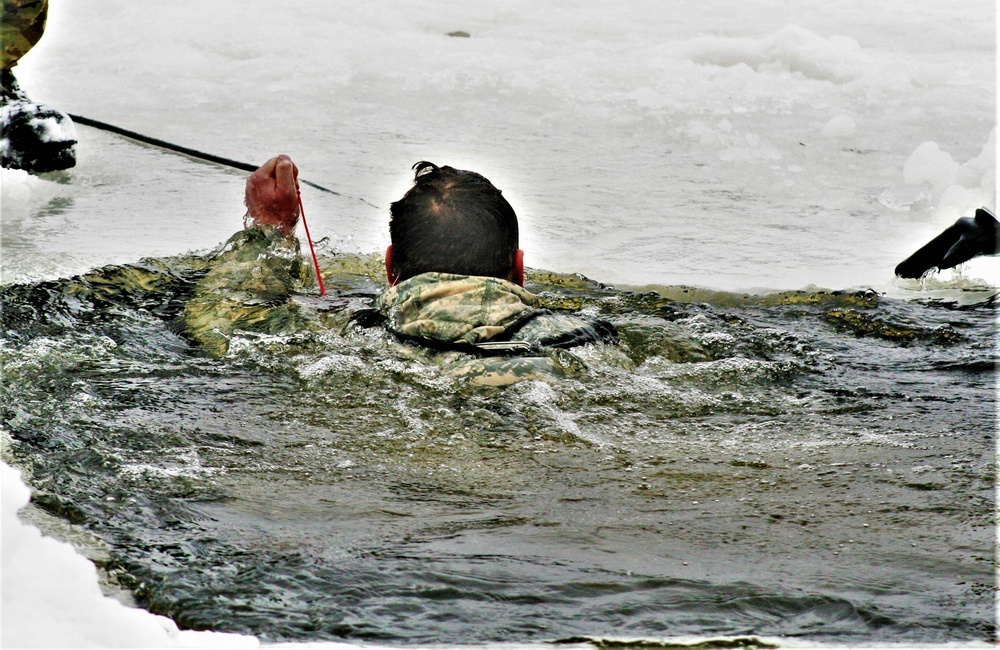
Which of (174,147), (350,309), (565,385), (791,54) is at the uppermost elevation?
(791,54)

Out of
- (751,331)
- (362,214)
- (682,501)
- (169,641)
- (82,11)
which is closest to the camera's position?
(169,641)

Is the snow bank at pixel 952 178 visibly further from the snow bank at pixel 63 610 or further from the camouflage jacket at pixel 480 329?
the snow bank at pixel 63 610

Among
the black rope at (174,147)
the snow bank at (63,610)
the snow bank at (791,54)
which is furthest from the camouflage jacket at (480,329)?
the snow bank at (791,54)

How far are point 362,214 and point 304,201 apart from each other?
1.30ft

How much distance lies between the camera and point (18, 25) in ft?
20.4

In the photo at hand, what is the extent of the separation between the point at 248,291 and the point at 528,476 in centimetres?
193

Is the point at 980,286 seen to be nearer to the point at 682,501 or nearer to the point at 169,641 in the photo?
the point at 682,501

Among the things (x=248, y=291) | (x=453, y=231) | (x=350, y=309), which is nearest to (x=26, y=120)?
(x=248, y=291)

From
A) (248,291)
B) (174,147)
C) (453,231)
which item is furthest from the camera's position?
(174,147)

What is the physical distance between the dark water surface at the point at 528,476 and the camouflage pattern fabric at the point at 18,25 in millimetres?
2530

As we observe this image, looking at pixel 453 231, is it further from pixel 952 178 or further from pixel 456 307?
pixel 952 178

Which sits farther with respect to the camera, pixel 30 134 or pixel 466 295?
pixel 30 134

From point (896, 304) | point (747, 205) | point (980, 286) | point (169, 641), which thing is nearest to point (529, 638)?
point (169, 641)

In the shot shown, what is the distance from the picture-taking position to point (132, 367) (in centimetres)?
364
